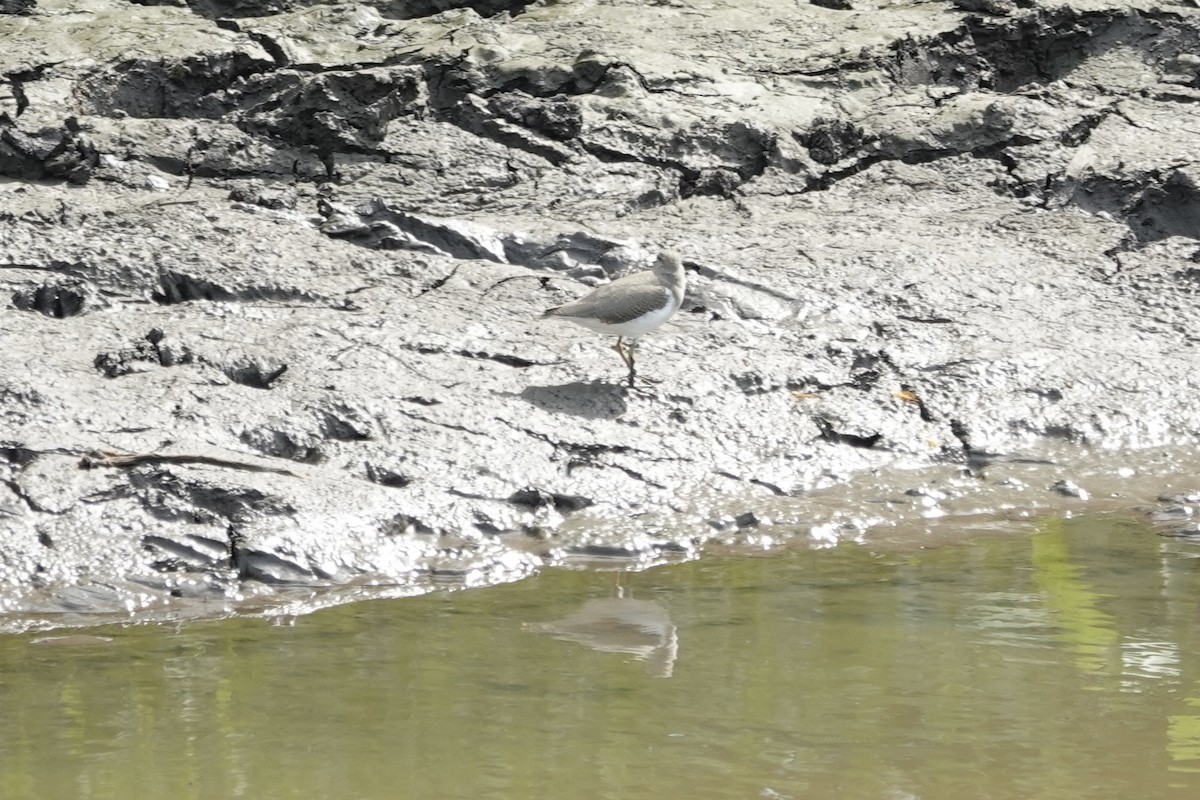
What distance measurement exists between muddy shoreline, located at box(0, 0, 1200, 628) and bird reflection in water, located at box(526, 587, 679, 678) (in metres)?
0.63

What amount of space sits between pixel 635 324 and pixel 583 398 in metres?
0.45

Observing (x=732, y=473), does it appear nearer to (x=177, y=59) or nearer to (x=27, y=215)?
(x=27, y=215)

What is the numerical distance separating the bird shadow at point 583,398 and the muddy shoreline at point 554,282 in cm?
2

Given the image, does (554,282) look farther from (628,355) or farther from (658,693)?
(658,693)

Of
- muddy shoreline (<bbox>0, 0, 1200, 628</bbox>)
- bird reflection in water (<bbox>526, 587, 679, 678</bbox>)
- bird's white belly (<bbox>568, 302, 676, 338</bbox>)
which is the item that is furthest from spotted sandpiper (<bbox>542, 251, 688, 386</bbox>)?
bird reflection in water (<bbox>526, 587, 679, 678</bbox>)

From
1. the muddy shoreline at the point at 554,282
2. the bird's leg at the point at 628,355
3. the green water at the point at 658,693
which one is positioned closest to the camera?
the green water at the point at 658,693

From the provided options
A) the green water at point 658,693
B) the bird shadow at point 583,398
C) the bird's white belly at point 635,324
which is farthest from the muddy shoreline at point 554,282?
the green water at point 658,693

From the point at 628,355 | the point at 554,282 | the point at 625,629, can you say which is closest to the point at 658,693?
the point at 625,629

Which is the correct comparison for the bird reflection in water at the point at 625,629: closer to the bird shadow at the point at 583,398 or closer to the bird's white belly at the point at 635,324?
the bird shadow at the point at 583,398

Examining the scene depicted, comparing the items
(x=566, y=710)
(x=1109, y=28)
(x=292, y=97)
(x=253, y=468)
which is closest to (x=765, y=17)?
(x=1109, y=28)

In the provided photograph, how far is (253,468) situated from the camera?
6547 mm

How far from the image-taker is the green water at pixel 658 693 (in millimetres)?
4152

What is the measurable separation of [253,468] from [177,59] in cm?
450

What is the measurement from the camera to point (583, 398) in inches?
299
